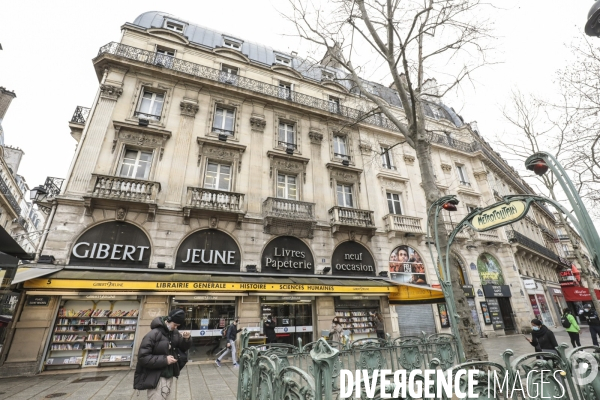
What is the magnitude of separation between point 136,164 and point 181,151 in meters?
1.94

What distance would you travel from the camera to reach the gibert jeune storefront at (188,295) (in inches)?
342

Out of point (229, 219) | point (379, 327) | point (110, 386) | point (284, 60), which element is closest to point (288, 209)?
point (229, 219)

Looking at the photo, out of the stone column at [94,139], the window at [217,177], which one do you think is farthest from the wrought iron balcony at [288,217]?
the stone column at [94,139]

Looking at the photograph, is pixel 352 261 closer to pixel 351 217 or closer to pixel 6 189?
pixel 351 217

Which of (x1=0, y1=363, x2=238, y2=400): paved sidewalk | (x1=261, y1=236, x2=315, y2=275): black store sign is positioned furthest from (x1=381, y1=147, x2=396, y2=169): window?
(x1=0, y1=363, x2=238, y2=400): paved sidewalk

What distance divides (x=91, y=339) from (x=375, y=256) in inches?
483

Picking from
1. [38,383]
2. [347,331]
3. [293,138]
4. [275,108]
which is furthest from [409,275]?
A: [38,383]

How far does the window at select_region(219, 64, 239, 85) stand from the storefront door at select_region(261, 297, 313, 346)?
39.2ft

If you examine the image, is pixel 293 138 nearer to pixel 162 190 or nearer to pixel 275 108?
pixel 275 108

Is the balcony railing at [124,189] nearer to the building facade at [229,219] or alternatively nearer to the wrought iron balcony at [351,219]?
the building facade at [229,219]

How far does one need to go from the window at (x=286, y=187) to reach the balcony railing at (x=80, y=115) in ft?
32.1

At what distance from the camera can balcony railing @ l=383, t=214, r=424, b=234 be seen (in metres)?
15.1

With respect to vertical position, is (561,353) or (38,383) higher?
(561,353)

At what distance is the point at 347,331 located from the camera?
40.5 feet
